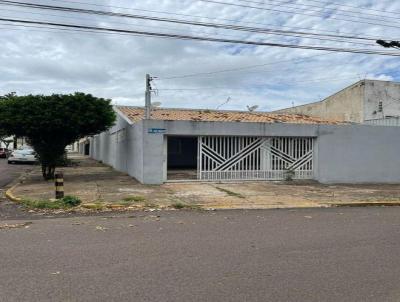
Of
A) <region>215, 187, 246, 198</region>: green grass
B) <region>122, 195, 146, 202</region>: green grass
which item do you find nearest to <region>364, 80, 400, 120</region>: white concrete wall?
<region>215, 187, 246, 198</region>: green grass

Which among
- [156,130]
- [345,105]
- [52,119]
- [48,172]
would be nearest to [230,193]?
[156,130]

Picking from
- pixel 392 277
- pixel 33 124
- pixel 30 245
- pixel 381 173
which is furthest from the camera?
pixel 381 173

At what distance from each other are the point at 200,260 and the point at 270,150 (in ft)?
47.6

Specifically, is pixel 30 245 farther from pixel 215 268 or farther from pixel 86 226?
pixel 215 268

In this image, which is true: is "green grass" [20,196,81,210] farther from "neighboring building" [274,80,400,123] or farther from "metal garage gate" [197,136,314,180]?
"neighboring building" [274,80,400,123]

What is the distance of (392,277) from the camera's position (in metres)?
5.85

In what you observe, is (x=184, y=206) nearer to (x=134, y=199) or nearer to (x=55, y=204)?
(x=134, y=199)

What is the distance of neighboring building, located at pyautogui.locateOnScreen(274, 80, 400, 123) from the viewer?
33.3 meters

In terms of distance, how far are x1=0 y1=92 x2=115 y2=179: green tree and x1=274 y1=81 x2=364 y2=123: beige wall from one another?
66.4 ft

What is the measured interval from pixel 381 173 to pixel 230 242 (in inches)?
620

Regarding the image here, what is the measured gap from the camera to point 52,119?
1878 cm

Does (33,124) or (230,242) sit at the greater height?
(33,124)

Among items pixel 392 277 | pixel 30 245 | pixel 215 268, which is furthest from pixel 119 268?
pixel 392 277

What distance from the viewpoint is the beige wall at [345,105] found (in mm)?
33625
